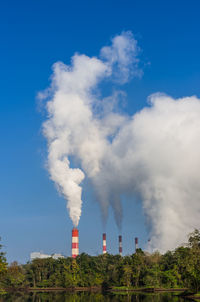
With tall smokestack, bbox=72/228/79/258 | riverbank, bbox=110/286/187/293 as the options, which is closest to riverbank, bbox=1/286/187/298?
riverbank, bbox=110/286/187/293

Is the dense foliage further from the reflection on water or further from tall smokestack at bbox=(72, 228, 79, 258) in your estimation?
the reflection on water

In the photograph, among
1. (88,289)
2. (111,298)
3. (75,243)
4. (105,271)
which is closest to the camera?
(111,298)

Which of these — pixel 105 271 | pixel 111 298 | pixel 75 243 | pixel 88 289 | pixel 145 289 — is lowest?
pixel 111 298

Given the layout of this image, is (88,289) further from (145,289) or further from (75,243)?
(145,289)

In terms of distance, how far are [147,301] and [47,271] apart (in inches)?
2717

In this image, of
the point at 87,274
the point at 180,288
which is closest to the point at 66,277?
the point at 87,274

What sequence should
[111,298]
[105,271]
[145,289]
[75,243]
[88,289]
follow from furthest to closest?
[75,243]
[105,271]
[88,289]
[145,289]
[111,298]

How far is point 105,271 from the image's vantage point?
4759 inches

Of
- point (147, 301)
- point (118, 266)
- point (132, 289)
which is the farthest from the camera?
point (118, 266)

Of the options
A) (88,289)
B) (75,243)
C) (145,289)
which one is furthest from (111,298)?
(75,243)

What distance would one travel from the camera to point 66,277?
4678 inches

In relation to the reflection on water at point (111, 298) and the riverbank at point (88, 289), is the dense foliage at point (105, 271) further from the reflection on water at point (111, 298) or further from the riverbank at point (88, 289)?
the reflection on water at point (111, 298)

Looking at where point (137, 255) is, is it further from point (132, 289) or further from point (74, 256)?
point (74, 256)

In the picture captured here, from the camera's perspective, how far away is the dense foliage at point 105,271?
98.6 m
